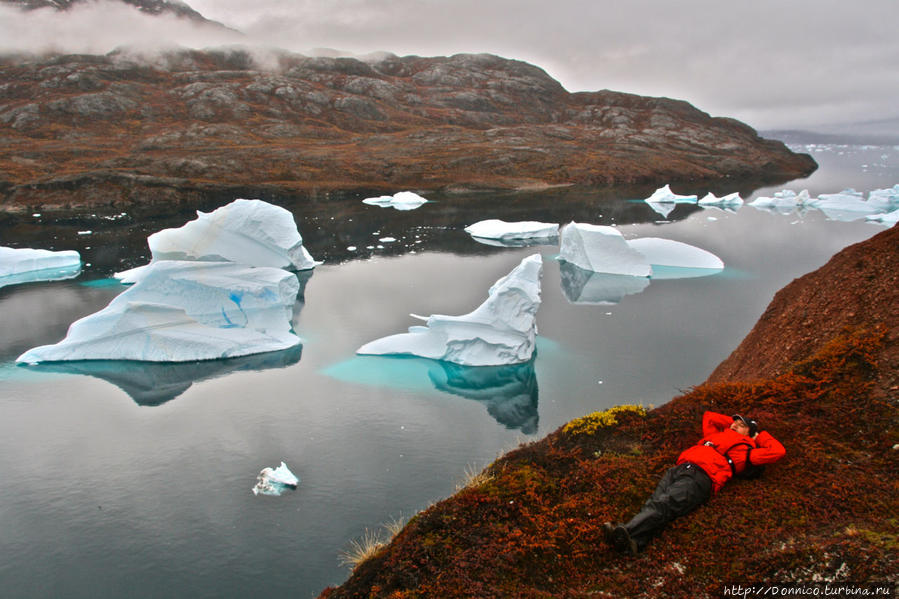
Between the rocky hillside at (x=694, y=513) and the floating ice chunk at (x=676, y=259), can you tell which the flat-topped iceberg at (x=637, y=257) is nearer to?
the floating ice chunk at (x=676, y=259)

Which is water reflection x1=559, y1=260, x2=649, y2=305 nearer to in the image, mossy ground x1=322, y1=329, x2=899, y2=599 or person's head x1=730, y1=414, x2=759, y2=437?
mossy ground x1=322, y1=329, x2=899, y2=599

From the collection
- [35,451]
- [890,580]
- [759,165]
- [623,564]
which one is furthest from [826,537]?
[759,165]

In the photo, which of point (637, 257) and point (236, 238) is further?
point (637, 257)

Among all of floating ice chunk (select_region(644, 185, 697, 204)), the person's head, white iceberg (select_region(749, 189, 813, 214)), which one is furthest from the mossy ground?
floating ice chunk (select_region(644, 185, 697, 204))

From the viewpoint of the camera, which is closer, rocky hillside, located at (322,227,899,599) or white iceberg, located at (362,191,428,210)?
rocky hillside, located at (322,227,899,599)

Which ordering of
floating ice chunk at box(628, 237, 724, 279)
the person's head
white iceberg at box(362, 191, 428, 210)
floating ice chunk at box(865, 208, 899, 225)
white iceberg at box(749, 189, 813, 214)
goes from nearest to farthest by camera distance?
the person's head < floating ice chunk at box(628, 237, 724, 279) < floating ice chunk at box(865, 208, 899, 225) < white iceberg at box(749, 189, 813, 214) < white iceberg at box(362, 191, 428, 210)

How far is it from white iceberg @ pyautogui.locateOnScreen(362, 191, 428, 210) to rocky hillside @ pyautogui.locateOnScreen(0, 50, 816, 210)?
6.93 meters

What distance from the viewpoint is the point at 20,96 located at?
89812mm

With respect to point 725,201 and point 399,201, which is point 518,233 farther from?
point 725,201

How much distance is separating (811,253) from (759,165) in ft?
251

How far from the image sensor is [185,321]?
64.4 feet

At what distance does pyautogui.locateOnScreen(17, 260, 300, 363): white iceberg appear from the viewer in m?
18.9

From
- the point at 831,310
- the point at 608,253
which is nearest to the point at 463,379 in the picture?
the point at 831,310

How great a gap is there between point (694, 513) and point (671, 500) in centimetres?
31
